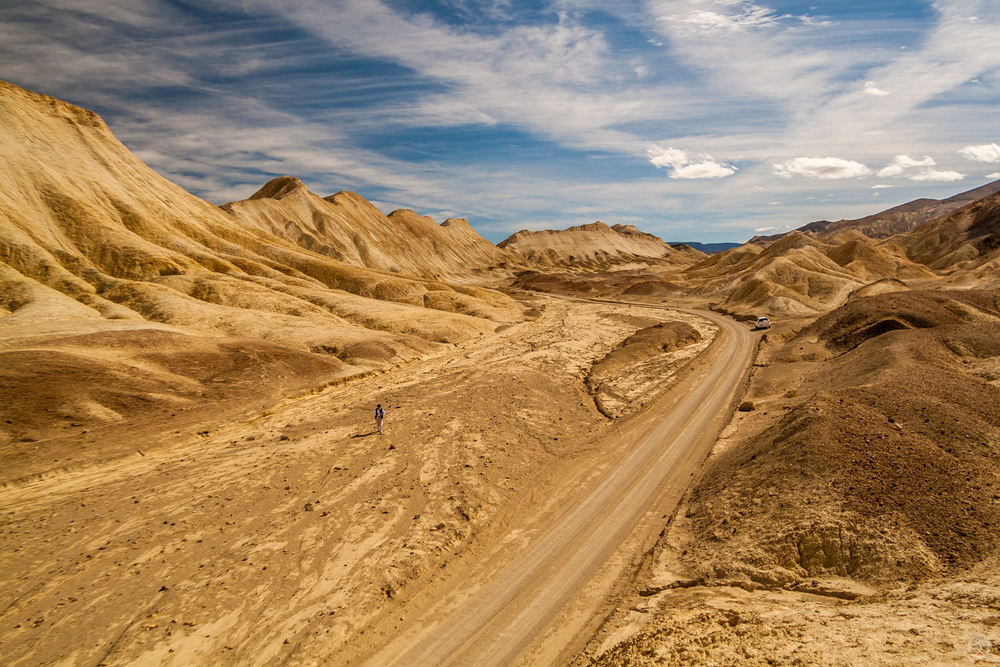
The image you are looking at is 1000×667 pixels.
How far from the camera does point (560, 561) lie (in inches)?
572

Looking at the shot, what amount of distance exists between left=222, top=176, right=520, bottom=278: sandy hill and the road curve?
9075cm

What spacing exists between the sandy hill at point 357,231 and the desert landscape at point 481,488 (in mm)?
62261

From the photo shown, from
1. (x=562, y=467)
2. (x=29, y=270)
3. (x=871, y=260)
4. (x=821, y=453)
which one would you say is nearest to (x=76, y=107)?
(x=29, y=270)

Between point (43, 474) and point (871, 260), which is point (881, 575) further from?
point (871, 260)

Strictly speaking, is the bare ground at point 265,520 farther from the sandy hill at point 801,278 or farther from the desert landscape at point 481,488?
the sandy hill at point 801,278

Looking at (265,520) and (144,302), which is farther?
(144,302)

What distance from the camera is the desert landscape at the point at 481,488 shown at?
1128cm

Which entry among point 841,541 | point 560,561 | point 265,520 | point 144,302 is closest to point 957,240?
point 841,541

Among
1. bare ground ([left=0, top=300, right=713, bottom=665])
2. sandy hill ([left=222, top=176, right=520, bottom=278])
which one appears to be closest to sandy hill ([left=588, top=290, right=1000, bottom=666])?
bare ground ([left=0, top=300, right=713, bottom=665])

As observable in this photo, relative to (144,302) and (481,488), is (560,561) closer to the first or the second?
(481,488)

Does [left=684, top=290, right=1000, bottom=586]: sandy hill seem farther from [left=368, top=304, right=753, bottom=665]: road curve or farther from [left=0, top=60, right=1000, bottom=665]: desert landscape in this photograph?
[left=368, top=304, right=753, bottom=665]: road curve

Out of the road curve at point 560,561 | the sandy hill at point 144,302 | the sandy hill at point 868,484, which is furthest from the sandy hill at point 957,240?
the sandy hill at point 144,302

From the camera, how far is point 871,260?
318 ft

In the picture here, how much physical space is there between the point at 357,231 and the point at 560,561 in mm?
125156
